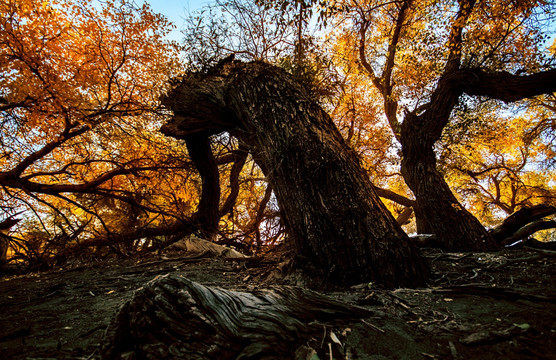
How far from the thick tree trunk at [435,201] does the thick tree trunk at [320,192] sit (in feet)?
7.15

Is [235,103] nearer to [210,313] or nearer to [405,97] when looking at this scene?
[210,313]

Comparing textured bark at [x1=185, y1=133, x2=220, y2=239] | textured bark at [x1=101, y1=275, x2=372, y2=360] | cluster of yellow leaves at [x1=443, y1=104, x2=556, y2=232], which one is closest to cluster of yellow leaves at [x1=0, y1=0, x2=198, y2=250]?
textured bark at [x1=185, y1=133, x2=220, y2=239]

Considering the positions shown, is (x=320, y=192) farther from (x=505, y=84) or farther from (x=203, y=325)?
(x=505, y=84)

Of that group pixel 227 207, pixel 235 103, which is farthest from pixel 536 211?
pixel 227 207

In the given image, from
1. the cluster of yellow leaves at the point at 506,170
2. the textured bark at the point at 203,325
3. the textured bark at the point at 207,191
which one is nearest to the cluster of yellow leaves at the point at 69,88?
the textured bark at the point at 207,191

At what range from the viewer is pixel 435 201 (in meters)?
4.38

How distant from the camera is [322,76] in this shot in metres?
5.20

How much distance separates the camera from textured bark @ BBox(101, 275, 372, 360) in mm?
1135

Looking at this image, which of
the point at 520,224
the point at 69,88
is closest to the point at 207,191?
the point at 69,88

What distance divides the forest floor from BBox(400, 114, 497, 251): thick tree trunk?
0.95 m

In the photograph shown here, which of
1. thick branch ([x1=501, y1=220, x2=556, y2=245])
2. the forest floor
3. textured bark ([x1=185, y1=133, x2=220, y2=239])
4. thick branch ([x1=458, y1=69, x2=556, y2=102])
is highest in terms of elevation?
thick branch ([x1=458, y1=69, x2=556, y2=102])

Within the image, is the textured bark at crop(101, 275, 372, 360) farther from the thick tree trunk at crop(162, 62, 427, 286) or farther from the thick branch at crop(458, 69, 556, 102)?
the thick branch at crop(458, 69, 556, 102)

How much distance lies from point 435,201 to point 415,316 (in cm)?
351

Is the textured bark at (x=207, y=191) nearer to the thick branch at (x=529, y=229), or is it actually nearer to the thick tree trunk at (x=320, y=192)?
the thick tree trunk at (x=320, y=192)
